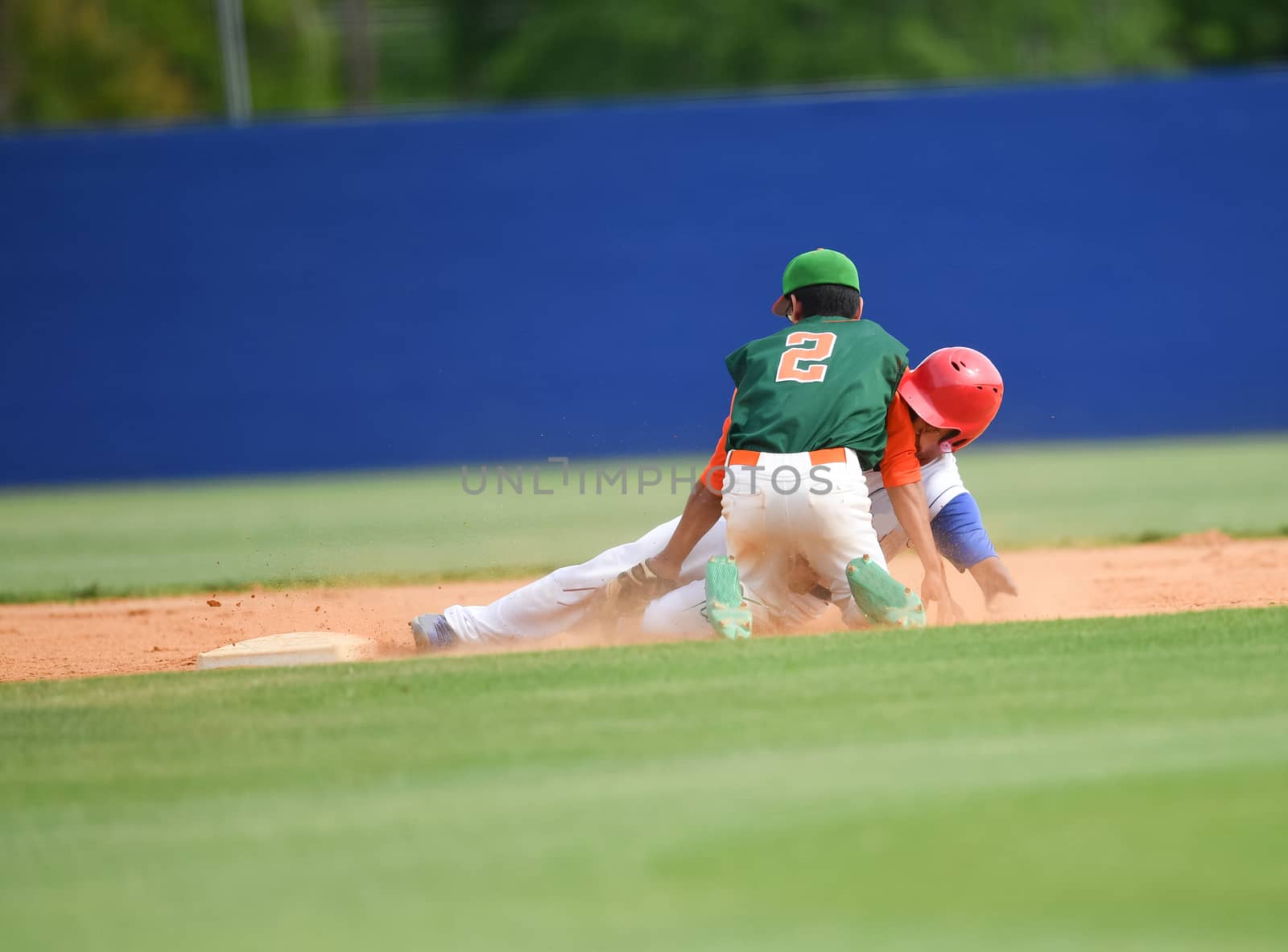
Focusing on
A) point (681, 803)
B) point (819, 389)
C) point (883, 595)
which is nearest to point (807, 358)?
point (819, 389)

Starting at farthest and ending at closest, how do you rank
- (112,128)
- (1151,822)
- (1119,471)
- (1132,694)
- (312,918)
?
(112,128) → (1119,471) → (1132,694) → (1151,822) → (312,918)

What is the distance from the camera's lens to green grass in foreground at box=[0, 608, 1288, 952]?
2.58 m

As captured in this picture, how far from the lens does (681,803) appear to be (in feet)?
10.4

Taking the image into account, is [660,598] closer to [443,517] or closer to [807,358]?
[807,358]

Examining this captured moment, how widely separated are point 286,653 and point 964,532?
2504mm

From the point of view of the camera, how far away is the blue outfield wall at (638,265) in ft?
46.4

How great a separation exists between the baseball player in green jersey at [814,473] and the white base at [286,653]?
38.2 inches

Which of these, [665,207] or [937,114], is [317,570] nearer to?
[665,207]

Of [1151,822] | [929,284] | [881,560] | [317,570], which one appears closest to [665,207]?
[929,284]

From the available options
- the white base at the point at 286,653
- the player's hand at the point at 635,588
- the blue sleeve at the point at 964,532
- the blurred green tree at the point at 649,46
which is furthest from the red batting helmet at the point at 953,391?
the blurred green tree at the point at 649,46

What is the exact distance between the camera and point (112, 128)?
14258 millimetres

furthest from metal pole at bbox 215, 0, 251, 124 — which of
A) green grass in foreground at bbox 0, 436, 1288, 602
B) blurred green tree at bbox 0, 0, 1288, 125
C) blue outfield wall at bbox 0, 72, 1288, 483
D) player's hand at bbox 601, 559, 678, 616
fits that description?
blurred green tree at bbox 0, 0, 1288, 125

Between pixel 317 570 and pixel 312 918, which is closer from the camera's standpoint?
pixel 312 918

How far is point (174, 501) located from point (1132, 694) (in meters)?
10.3
